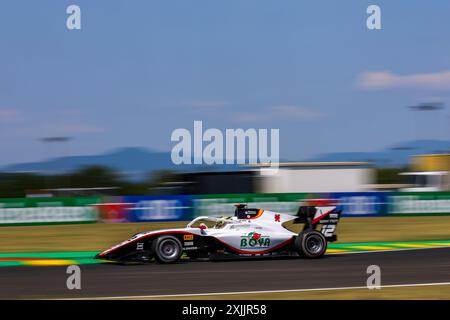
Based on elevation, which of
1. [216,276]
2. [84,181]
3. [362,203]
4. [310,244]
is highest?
[84,181]

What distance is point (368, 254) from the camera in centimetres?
1525

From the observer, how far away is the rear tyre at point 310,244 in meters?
13.7

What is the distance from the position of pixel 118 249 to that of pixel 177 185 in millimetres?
24171

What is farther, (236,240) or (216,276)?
(236,240)

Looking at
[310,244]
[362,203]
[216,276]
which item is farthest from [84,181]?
[216,276]

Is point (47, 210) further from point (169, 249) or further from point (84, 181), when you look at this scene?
point (84, 181)

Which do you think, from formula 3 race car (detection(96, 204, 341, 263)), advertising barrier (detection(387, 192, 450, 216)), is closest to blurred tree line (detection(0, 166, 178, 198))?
advertising barrier (detection(387, 192, 450, 216))

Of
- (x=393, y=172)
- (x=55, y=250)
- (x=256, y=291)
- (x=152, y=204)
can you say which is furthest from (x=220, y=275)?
(x=393, y=172)

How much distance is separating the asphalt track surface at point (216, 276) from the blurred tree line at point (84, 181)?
56320mm

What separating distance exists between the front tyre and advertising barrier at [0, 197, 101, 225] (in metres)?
12.9

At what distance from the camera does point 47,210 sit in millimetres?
25328

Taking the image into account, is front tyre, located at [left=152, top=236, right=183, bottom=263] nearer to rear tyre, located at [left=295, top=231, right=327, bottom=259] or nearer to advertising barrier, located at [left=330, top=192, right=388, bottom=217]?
rear tyre, located at [left=295, top=231, right=327, bottom=259]

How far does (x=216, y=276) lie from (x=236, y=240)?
2032mm
